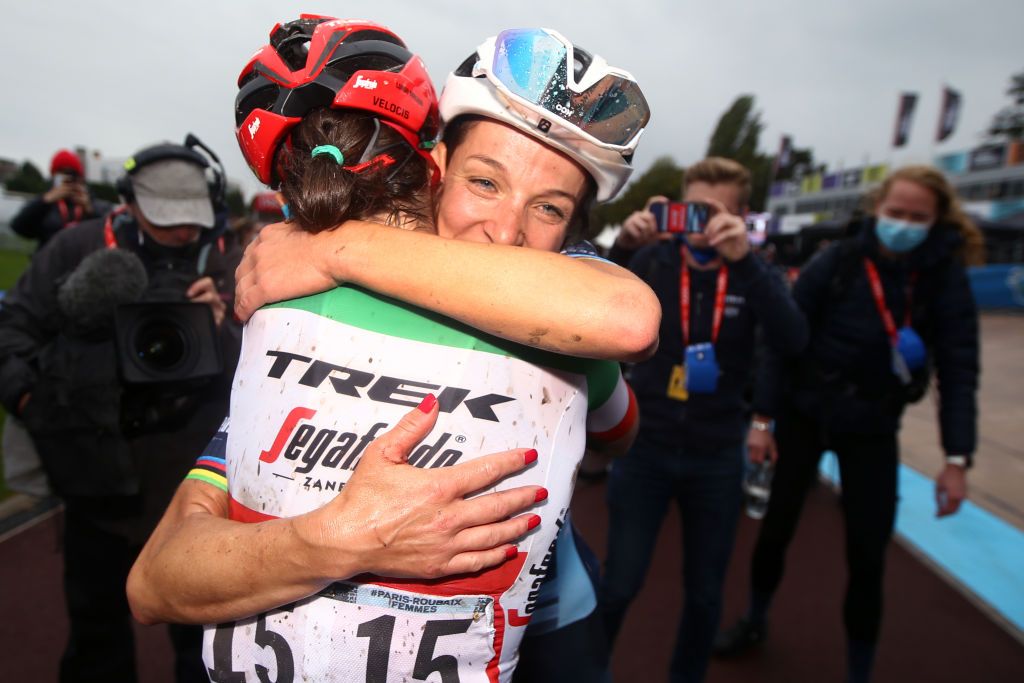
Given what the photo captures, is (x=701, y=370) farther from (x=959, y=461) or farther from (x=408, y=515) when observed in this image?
(x=408, y=515)

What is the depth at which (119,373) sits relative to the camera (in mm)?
2641

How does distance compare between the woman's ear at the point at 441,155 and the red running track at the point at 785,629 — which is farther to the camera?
the red running track at the point at 785,629

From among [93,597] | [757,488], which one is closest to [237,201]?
[757,488]

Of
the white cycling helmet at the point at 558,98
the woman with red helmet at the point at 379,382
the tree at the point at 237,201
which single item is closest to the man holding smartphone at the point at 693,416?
the white cycling helmet at the point at 558,98

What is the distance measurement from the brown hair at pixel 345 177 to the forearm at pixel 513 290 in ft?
0.39

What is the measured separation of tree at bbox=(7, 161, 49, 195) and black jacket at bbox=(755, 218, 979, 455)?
55.4 meters

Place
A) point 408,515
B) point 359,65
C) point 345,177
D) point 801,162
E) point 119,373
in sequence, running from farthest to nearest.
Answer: point 801,162 < point 119,373 < point 359,65 < point 345,177 < point 408,515

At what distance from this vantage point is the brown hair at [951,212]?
3260 millimetres

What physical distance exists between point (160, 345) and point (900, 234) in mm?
3566

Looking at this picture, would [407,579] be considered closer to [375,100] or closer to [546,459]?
[546,459]

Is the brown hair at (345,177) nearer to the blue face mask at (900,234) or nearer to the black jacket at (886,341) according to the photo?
the black jacket at (886,341)

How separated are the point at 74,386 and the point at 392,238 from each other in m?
2.20

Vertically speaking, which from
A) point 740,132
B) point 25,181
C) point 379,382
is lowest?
point 379,382

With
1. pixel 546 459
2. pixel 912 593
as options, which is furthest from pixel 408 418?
pixel 912 593
